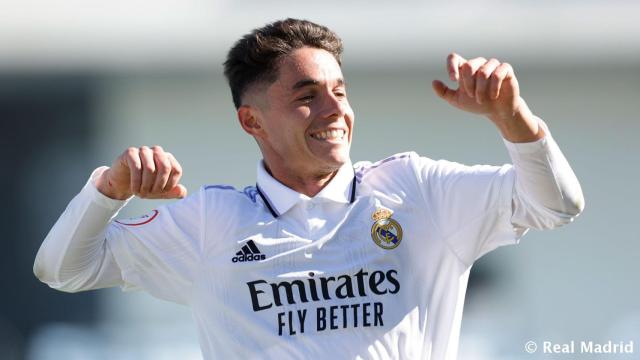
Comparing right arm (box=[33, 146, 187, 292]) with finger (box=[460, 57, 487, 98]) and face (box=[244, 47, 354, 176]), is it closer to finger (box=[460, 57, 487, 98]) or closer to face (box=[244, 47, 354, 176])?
face (box=[244, 47, 354, 176])

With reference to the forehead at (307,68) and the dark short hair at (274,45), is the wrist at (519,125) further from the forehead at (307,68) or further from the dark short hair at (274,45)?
the dark short hair at (274,45)

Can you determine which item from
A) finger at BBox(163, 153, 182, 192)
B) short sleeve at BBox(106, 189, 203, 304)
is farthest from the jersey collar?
finger at BBox(163, 153, 182, 192)

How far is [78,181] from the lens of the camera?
710cm

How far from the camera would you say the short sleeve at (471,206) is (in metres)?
3.02

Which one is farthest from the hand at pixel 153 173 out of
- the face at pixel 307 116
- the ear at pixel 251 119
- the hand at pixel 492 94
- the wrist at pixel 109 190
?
the hand at pixel 492 94

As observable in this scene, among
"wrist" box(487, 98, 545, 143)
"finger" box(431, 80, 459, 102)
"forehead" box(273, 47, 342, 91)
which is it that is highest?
"forehead" box(273, 47, 342, 91)

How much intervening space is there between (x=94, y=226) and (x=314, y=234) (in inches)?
24.3

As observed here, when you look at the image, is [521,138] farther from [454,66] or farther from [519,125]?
[454,66]

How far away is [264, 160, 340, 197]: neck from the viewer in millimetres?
3336

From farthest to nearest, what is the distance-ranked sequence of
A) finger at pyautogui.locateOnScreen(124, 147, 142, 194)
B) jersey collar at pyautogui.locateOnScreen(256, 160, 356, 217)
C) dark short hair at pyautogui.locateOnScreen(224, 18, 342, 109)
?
1. dark short hair at pyautogui.locateOnScreen(224, 18, 342, 109)
2. jersey collar at pyautogui.locateOnScreen(256, 160, 356, 217)
3. finger at pyautogui.locateOnScreen(124, 147, 142, 194)

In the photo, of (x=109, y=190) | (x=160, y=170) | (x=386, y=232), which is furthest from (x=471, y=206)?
(x=109, y=190)

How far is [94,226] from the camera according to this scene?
3.09 metres

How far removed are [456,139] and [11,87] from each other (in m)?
2.92

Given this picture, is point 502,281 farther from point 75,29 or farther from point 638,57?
point 75,29
